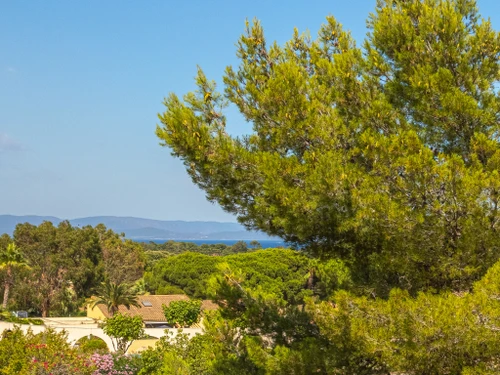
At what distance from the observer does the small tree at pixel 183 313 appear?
2881 centimetres

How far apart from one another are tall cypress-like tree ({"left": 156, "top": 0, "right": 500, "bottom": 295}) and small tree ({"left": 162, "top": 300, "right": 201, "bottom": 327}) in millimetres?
22786

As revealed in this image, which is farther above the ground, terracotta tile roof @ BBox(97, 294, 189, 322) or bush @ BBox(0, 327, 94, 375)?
bush @ BBox(0, 327, 94, 375)

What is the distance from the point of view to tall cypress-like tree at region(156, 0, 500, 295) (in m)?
5.80

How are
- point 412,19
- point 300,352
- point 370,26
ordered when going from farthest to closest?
point 370,26 < point 412,19 < point 300,352

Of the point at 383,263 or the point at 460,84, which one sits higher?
the point at 460,84

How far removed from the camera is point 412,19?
22.2 feet

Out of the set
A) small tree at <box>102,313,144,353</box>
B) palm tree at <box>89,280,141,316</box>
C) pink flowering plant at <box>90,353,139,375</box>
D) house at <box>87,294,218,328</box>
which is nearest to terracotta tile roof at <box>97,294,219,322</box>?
house at <box>87,294,218,328</box>

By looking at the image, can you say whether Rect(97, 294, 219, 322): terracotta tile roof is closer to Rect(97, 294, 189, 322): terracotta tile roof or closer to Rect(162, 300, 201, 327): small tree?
Rect(97, 294, 189, 322): terracotta tile roof

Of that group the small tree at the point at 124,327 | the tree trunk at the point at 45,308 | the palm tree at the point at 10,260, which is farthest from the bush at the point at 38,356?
the tree trunk at the point at 45,308

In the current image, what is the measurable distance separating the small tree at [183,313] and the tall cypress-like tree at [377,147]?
897 inches

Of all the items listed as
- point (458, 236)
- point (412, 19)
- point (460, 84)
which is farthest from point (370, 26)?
point (458, 236)

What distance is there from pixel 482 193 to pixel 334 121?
5.47ft

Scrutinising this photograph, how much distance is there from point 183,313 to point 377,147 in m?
24.3

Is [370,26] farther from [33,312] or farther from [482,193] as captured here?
[33,312]
